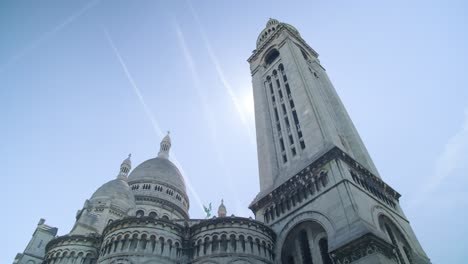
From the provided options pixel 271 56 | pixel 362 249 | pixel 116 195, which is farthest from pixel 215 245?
pixel 271 56

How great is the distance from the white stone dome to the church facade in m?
9.53

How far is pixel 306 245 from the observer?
92.8ft

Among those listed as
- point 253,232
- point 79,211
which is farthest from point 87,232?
point 253,232

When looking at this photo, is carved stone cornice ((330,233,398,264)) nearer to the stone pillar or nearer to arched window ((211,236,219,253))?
the stone pillar

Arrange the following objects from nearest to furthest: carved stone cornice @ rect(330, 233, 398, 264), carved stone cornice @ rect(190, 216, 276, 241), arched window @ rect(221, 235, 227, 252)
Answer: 1. carved stone cornice @ rect(330, 233, 398, 264)
2. arched window @ rect(221, 235, 227, 252)
3. carved stone cornice @ rect(190, 216, 276, 241)

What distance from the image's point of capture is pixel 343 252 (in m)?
23.1

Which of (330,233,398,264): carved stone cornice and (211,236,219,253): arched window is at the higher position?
(211,236,219,253): arched window

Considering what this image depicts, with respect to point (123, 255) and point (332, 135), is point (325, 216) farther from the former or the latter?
point (123, 255)

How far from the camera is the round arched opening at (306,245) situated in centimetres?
2662

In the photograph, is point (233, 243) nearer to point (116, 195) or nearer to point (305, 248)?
point (305, 248)

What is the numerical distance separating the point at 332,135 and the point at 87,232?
28.1 metres

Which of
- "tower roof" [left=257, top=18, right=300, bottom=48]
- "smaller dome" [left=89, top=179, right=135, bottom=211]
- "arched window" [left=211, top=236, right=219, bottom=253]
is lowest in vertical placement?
"arched window" [left=211, top=236, right=219, bottom=253]

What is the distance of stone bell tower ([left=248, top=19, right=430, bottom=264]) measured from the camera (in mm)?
24719

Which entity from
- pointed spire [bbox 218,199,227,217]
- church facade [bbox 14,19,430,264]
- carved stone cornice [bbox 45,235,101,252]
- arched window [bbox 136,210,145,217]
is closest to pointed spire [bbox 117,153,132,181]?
arched window [bbox 136,210,145,217]
